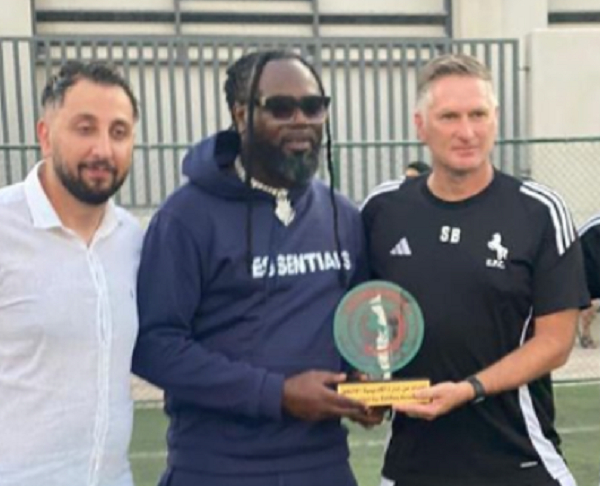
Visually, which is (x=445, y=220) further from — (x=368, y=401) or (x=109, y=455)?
(x=109, y=455)

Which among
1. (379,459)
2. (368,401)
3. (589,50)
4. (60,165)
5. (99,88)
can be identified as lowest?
(379,459)

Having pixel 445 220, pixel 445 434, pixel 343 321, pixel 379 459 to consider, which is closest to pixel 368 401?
pixel 343 321

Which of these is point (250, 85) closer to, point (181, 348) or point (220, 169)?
point (220, 169)

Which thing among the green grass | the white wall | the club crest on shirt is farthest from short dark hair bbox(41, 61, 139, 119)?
the white wall

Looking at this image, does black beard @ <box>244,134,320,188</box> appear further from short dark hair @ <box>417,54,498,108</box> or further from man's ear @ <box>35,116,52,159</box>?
man's ear @ <box>35,116,52,159</box>

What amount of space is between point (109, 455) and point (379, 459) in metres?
3.87

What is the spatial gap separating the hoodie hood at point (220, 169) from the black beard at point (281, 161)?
0.17 feet

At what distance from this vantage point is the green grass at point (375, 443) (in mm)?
5883

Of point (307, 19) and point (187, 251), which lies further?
point (307, 19)

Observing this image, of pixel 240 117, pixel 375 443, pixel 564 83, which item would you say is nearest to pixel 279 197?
pixel 240 117

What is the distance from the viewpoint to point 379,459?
6164 millimetres

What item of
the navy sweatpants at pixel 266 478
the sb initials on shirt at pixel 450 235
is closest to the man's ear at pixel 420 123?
the sb initials on shirt at pixel 450 235

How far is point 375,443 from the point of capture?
658 centimetres

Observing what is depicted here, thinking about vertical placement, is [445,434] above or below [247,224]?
below
